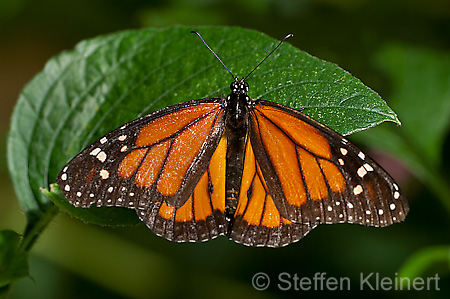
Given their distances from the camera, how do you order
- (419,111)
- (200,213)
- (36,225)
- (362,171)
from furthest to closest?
(419,111)
(36,225)
(200,213)
(362,171)

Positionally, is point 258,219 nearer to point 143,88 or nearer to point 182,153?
point 182,153

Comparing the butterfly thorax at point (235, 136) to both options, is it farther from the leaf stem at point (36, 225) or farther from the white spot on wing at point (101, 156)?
the leaf stem at point (36, 225)

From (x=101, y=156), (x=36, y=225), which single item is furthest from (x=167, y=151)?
(x=36, y=225)

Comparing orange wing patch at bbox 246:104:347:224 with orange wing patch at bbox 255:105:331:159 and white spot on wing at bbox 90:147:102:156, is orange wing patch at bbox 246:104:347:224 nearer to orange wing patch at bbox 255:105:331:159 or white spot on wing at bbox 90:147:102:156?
orange wing patch at bbox 255:105:331:159

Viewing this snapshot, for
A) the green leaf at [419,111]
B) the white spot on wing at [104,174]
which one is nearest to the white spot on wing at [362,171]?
the white spot on wing at [104,174]

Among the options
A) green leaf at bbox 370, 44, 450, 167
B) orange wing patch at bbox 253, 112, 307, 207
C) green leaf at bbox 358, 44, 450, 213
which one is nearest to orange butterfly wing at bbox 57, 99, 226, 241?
orange wing patch at bbox 253, 112, 307, 207

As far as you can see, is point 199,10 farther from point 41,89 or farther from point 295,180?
point 295,180

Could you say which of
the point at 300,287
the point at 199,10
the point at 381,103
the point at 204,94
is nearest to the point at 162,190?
the point at 204,94
